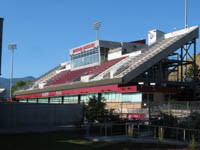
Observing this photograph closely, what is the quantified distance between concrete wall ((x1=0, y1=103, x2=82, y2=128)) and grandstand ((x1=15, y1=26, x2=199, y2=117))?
261 cm

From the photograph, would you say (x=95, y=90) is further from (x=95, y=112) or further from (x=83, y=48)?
(x=95, y=112)

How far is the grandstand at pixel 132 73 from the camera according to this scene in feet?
135

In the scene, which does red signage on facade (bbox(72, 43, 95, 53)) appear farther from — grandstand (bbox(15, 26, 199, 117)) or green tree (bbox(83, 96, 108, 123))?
green tree (bbox(83, 96, 108, 123))

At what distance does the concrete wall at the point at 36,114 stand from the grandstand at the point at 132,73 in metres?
2.61

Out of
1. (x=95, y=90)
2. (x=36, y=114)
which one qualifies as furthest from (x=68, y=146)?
(x=95, y=90)

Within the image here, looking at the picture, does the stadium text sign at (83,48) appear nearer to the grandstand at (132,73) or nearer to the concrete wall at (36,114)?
the grandstand at (132,73)

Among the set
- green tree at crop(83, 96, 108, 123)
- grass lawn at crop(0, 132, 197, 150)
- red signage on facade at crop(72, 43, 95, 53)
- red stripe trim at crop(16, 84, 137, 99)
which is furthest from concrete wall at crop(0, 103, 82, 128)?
red signage on facade at crop(72, 43, 95, 53)

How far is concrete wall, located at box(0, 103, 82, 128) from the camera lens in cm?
2573

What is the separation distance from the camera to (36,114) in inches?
1083

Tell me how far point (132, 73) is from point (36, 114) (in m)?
17.4

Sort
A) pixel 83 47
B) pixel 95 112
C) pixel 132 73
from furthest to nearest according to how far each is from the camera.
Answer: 1. pixel 83 47
2. pixel 132 73
3. pixel 95 112

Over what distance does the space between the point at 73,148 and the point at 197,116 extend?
29.8 ft

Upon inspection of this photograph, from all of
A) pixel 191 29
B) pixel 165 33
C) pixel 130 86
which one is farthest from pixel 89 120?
pixel 165 33

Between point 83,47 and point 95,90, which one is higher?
point 83,47
